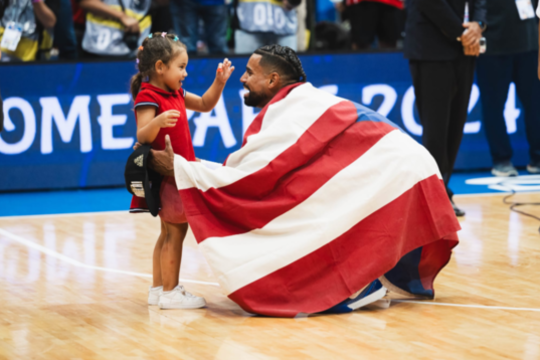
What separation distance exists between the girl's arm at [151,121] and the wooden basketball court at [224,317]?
2.46 feet

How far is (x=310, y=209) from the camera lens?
3244 mm

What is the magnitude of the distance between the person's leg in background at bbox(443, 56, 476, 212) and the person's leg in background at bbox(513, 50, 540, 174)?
5.74ft

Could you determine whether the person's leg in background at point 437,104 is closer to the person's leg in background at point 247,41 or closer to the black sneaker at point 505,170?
the black sneaker at point 505,170

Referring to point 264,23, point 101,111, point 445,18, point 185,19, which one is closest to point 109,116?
point 101,111

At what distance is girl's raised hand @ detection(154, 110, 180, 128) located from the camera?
3229 millimetres

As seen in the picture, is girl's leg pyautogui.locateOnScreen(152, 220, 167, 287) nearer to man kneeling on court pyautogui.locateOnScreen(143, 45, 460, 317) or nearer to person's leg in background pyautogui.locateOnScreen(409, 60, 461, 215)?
man kneeling on court pyautogui.locateOnScreen(143, 45, 460, 317)

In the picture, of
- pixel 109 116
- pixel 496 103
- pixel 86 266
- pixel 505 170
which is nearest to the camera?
pixel 86 266

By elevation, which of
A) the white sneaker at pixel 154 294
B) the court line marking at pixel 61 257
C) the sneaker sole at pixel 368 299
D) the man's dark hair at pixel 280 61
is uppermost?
the man's dark hair at pixel 280 61

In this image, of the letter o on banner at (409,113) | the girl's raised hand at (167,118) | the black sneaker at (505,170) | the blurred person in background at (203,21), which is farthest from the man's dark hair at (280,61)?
the black sneaker at (505,170)

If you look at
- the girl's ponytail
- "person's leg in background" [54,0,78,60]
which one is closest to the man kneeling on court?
the girl's ponytail

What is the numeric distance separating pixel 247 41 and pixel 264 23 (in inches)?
9.7

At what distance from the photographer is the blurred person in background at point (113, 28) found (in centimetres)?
690

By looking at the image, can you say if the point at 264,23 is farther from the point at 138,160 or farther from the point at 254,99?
the point at 138,160

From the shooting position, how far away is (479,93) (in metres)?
7.27
